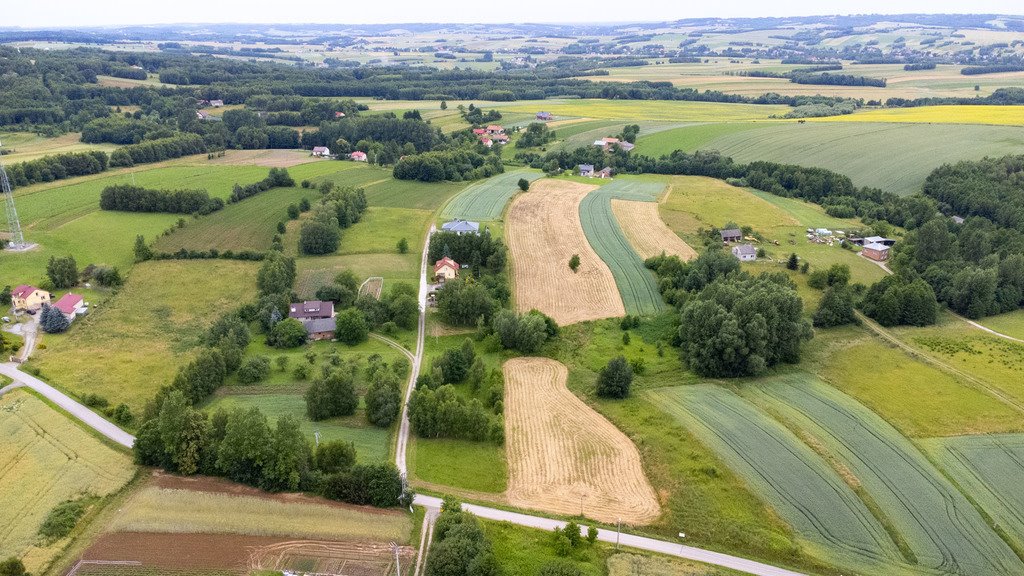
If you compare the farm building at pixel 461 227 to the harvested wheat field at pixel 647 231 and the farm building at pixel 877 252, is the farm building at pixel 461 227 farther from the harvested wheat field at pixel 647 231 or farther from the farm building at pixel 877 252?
the farm building at pixel 877 252

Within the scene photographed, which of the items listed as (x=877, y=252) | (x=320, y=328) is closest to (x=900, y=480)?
(x=320, y=328)

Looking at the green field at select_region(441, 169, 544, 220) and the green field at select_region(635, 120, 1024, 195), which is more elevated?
the green field at select_region(635, 120, 1024, 195)


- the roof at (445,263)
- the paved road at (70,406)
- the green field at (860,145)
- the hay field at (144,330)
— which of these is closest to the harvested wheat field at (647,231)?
the roof at (445,263)

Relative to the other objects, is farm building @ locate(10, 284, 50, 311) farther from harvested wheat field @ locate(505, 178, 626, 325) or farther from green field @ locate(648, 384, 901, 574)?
green field @ locate(648, 384, 901, 574)

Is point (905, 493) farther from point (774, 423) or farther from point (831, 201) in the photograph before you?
point (831, 201)

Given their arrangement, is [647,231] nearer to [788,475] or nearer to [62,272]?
[788,475]

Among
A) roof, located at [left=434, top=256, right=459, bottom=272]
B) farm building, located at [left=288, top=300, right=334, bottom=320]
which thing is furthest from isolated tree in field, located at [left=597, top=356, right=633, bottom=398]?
roof, located at [left=434, top=256, right=459, bottom=272]

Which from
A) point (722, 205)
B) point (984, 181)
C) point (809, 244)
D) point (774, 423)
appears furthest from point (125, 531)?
point (984, 181)

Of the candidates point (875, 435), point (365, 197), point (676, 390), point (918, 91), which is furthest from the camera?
point (918, 91)
